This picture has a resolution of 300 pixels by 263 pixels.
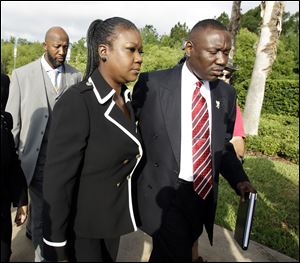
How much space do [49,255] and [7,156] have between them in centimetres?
70

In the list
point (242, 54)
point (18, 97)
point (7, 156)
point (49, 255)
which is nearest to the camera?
point (49, 255)

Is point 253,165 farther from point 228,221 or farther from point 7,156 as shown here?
point 7,156

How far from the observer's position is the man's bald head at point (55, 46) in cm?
350

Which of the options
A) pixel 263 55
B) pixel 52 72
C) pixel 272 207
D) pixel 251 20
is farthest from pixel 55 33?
pixel 251 20

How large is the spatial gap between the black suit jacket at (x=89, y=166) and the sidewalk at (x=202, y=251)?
1.79 metres

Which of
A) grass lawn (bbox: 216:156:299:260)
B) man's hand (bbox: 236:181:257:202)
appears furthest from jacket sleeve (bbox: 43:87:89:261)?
grass lawn (bbox: 216:156:299:260)

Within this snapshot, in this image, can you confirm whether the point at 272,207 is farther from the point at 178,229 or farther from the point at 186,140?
the point at 186,140

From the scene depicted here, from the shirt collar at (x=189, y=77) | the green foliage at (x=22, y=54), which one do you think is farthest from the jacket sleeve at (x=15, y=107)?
the green foliage at (x=22, y=54)

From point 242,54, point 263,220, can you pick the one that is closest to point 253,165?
point 263,220

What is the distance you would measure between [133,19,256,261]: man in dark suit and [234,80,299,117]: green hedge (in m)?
17.3

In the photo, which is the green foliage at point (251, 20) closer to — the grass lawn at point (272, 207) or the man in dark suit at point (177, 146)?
the grass lawn at point (272, 207)

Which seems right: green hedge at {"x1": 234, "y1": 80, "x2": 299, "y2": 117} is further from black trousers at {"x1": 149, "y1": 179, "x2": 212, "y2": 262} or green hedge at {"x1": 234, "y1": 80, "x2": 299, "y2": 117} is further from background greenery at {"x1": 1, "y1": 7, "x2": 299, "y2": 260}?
black trousers at {"x1": 149, "y1": 179, "x2": 212, "y2": 262}

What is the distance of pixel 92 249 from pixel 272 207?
436cm

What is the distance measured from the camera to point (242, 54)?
2808 centimetres
